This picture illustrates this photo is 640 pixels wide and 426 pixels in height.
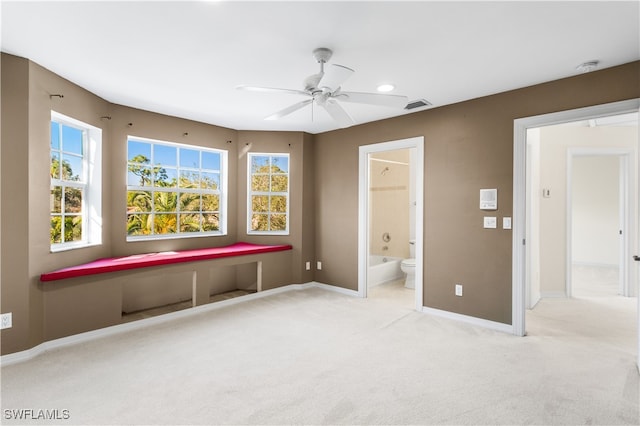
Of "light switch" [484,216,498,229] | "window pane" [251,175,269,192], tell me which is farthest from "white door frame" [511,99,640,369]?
"window pane" [251,175,269,192]

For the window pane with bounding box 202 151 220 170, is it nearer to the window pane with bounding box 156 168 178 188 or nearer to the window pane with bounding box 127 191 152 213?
the window pane with bounding box 156 168 178 188

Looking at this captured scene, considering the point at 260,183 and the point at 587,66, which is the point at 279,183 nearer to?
the point at 260,183

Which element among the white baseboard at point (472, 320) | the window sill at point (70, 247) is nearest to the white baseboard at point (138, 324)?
the window sill at point (70, 247)

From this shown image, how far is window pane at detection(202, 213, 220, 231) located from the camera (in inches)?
188

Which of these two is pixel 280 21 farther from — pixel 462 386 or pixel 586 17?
pixel 462 386

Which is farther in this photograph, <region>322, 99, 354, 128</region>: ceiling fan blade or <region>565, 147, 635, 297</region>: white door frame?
<region>565, 147, 635, 297</region>: white door frame

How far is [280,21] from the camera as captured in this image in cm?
207

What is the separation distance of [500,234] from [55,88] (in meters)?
4.47

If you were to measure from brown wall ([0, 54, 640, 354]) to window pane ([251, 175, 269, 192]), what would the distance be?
0.18 m

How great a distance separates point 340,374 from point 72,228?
122 inches

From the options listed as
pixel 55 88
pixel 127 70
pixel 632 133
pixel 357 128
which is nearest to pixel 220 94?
pixel 127 70

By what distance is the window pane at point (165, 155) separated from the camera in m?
4.27

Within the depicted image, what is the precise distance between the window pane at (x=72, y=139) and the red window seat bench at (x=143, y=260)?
119 cm

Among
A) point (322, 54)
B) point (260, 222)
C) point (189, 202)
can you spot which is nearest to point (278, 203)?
point (260, 222)
